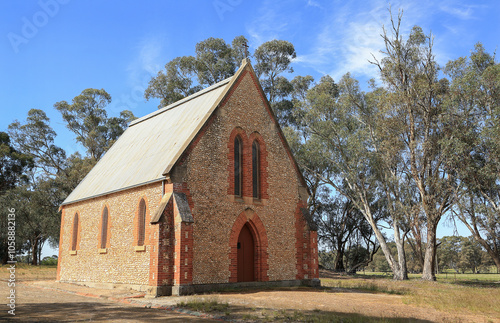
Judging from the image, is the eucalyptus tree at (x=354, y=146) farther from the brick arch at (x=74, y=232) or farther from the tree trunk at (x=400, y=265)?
the brick arch at (x=74, y=232)

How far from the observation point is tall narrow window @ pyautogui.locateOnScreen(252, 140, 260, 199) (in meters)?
21.6

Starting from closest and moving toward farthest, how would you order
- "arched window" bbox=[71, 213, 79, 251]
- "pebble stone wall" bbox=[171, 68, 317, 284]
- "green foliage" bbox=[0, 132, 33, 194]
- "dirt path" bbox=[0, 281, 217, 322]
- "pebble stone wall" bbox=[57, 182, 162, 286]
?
1. "dirt path" bbox=[0, 281, 217, 322]
2. "pebble stone wall" bbox=[171, 68, 317, 284]
3. "pebble stone wall" bbox=[57, 182, 162, 286]
4. "arched window" bbox=[71, 213, 79, 251]
5. "green foliage" bbox=[0, 132, 33, 194]

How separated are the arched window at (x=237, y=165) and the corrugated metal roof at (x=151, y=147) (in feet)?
7.69

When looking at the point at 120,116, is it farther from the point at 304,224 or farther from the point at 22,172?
the point at 304,224

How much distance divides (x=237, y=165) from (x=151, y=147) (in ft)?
19.3

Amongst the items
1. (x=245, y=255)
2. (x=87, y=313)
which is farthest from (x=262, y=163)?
(x=87, y=313)

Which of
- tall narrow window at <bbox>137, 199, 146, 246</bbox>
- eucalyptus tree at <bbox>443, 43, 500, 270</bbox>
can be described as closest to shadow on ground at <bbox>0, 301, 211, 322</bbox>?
tall narrow window at <bbox>137, 199, 146, 246</bbox>

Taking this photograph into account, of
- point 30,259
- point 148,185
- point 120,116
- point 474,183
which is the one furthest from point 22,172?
point 474,183

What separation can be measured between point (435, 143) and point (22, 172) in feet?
155

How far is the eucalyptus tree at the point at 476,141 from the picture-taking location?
93.7ft

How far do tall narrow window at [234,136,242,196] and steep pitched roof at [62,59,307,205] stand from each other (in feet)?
7.68

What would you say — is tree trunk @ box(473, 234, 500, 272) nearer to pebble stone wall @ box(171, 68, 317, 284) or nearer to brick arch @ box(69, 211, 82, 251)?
pebble stone wall @ box(171, 68, 317, 284)

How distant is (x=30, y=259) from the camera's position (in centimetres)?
6412

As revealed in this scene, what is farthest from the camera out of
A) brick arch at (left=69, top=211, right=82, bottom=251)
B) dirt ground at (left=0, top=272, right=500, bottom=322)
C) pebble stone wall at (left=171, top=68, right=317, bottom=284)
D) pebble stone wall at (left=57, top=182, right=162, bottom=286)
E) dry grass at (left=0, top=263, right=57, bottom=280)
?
dry grass at (left=0, top=263, right=57, bottom=280)
